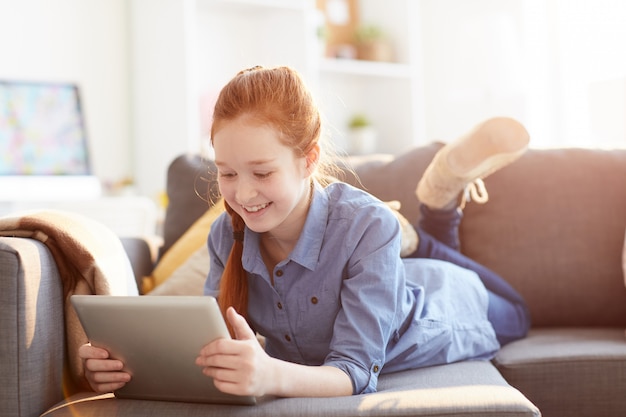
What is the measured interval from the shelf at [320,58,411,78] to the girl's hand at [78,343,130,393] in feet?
10.4

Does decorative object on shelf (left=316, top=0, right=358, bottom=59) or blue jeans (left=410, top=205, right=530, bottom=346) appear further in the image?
decorative object on shelf (left=316, top=0, right=358, bottom=59)

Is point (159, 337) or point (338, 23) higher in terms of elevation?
point (338, 23)

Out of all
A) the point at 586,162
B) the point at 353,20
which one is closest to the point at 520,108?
the point at 353,20

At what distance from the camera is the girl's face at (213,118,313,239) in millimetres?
1313

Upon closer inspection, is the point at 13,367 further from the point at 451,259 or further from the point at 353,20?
the point at 353,20

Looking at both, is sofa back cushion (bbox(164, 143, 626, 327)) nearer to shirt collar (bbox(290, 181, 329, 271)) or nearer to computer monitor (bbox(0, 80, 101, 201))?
shirt collar (bbox(290, 181, 329, 271))

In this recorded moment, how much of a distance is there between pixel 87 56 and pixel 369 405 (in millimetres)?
3054

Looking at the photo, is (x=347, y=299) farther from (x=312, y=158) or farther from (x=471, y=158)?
(x=471, y=158)

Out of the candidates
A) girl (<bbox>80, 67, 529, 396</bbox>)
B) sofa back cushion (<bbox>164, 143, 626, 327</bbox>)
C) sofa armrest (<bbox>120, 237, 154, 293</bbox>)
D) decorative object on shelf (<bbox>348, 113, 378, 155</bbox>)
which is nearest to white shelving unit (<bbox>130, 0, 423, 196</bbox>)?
decorative object on shelf (<bbox>348, 113, 378, 155</bbox>)

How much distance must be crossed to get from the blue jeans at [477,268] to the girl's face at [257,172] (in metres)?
0.66

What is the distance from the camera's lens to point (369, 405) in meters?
1.20

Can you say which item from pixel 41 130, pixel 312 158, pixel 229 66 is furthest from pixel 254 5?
pixel 312 158

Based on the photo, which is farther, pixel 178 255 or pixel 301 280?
pixel 178 255

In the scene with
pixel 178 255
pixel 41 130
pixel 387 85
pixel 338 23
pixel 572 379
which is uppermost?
pixel 338 23
